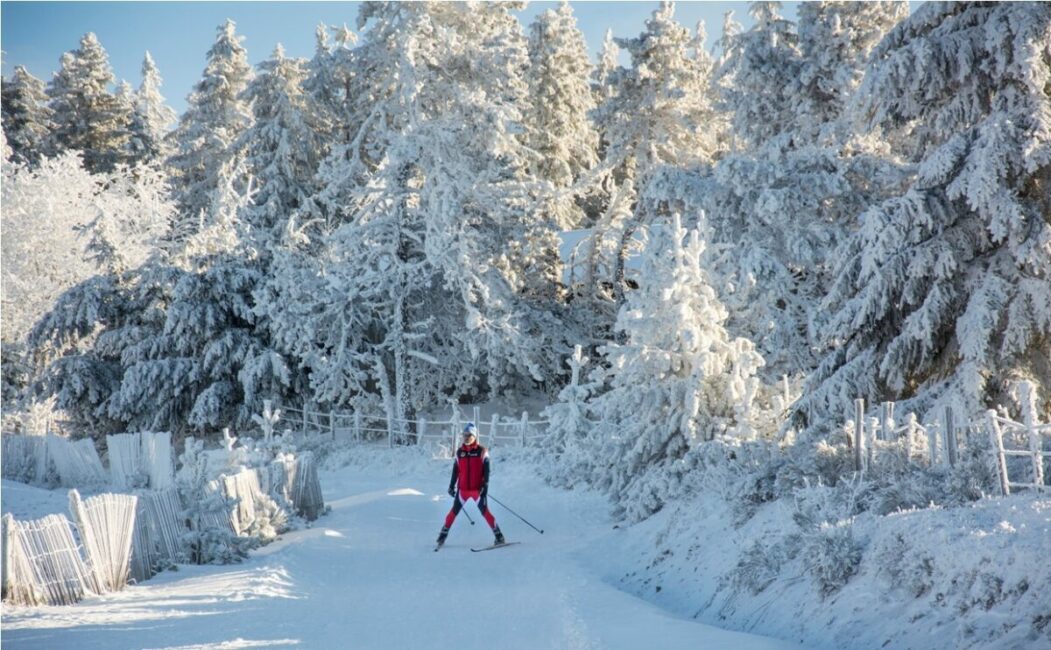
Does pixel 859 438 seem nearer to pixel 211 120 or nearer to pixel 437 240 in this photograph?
pixel 437 240

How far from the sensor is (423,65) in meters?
30.5

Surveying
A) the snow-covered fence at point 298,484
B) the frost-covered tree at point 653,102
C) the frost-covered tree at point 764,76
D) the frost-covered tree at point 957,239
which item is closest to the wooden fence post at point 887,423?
the frost-covered tree at point 957,239

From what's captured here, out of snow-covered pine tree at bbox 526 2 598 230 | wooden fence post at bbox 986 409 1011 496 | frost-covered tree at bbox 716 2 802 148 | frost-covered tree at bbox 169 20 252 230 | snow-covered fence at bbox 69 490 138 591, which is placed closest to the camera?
wooden fence post at bbox 986 409 1011 496

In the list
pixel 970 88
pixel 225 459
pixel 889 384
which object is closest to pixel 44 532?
pixel 225 459

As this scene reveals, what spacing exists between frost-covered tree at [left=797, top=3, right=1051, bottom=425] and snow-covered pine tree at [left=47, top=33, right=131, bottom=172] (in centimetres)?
4669

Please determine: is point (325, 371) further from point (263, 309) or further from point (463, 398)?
point (463, 398)

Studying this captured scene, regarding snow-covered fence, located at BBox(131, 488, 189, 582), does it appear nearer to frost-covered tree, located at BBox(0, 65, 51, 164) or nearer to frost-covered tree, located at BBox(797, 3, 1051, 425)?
frost-covered tree, located at BBox(797, 3, 1051, 425)

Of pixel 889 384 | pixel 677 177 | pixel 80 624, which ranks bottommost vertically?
pixel 80 624

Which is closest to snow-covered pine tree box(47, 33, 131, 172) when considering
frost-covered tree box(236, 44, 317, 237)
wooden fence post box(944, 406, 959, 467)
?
frost-covered tree box(236, 44, 317, 237)

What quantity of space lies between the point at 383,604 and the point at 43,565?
335 centimetres

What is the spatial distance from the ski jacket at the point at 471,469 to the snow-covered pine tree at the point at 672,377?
266 centimetres

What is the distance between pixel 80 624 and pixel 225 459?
28.3 feet

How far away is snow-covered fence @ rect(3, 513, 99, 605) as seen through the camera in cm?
836

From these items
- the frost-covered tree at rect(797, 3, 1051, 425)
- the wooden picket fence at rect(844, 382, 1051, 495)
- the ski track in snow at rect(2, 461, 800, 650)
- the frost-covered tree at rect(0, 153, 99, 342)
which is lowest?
the ski track in snow at rect(2, 461, 800, 650)
